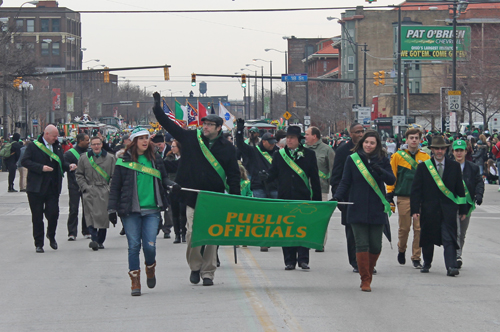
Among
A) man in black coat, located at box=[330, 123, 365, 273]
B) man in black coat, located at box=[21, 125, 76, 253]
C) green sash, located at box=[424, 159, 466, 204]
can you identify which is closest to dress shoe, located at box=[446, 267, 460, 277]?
green sash, located at box=[424, 159, 466, 204]

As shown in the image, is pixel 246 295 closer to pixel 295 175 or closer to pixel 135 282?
pixel 135 282

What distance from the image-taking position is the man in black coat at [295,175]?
9.83 meters

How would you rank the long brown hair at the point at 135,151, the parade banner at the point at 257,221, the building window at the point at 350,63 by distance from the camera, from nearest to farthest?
the long brown hair at the point at 135,151, the parade banner at the point at 257,221, the building window at the point at 350,63

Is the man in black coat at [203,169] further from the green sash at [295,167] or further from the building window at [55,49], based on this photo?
the building window at [55,49]

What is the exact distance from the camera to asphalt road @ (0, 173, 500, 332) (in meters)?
6.90

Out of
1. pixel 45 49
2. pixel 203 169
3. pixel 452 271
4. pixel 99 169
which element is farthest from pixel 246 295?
pixel 45 49

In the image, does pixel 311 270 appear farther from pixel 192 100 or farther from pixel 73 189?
pixel 192 100

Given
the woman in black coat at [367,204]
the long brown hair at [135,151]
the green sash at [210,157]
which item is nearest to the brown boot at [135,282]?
the long brown hair at [135,151]

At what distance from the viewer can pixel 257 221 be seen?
8797 millimetres

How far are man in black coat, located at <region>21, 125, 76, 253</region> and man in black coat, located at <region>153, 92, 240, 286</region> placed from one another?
3782mm

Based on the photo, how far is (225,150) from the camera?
871cm

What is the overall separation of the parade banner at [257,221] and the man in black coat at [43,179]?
13.5 feet

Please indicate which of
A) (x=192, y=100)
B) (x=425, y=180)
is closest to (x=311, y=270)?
(x=425, y=180)

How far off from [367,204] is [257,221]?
4.26 ft
